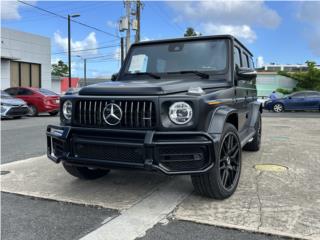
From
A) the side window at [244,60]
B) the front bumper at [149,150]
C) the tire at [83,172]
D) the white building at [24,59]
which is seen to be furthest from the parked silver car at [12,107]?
the front bumper at [149,150]

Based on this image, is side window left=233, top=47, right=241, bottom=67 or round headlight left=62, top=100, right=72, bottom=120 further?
side window left=233, top=47, right=241, bottom=67

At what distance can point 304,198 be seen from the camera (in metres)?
4.38

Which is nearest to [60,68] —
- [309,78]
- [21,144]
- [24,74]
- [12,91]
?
[24,74]

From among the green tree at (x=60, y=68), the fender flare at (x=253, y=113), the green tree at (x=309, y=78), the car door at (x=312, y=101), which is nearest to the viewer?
the fender flare at (x=253, y=113)

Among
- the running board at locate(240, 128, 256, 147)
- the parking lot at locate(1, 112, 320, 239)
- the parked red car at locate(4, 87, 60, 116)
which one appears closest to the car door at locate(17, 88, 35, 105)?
the parked red car at locate(4, 87, 60, 116)

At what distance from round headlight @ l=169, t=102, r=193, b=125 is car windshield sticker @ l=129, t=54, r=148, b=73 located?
71.2 inches

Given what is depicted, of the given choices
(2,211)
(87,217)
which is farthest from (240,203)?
(2,211)

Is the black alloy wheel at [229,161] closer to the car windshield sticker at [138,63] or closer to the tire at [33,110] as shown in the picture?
the car windshield sticker at [138,63]

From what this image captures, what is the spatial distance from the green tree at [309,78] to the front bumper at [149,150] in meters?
33.2

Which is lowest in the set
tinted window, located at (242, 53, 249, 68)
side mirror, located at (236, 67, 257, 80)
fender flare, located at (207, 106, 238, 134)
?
fender flare, located at (207, 106, 238, 134)

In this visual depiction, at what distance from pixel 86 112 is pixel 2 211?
53.6 inches

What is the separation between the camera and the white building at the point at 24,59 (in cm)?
2664

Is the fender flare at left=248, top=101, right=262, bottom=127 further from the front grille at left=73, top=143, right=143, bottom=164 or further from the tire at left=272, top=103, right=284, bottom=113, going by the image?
the tire at left=272, top=103, right=284, bottom=113

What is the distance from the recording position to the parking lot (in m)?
3.49
